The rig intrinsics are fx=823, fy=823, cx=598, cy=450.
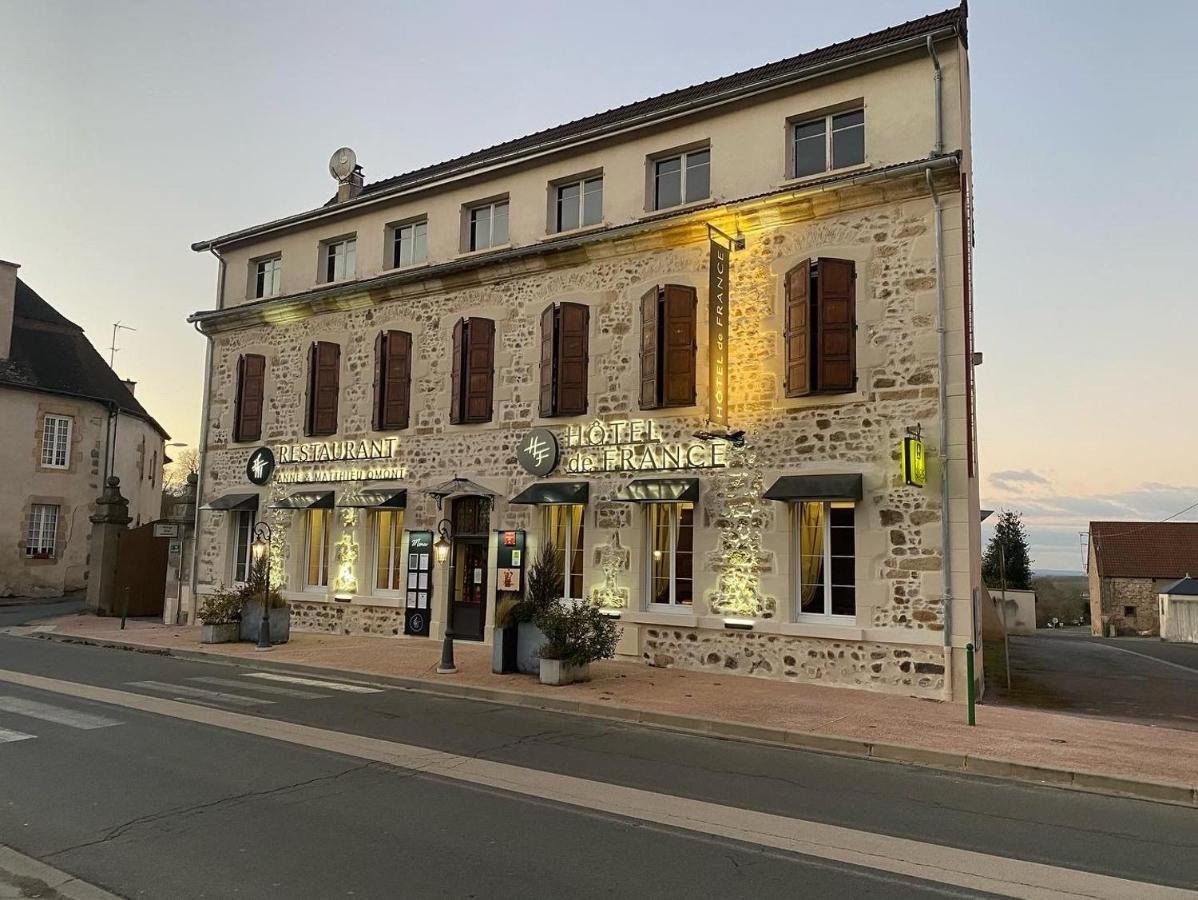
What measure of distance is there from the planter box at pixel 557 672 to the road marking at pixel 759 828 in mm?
3643

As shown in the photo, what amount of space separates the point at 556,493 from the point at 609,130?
6.53 meters

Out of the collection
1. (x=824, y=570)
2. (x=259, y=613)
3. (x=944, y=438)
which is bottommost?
(x=259, y=613)

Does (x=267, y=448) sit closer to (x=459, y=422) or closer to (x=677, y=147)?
(x=459, y=422)

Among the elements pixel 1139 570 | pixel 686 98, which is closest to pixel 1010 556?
pixel 1139 570

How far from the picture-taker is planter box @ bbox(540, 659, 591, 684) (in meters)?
11.4

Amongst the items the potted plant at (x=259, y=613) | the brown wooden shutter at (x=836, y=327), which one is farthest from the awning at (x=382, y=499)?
the brown wooden shutter at (x=836, y=327)

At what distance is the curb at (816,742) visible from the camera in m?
6.92

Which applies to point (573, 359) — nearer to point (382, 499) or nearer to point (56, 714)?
point (382, 499)

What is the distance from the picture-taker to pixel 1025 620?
31.6 meters

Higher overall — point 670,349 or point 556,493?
point 670,349

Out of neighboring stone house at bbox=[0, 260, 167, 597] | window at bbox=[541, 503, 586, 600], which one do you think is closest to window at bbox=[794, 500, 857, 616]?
window at bbox=[541, 503, 586, 600]

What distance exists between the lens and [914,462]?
434 inches

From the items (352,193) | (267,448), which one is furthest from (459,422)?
(352,193)

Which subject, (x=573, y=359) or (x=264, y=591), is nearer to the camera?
(x=573, y=359)
